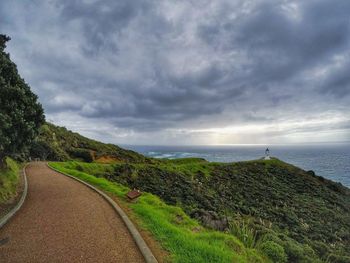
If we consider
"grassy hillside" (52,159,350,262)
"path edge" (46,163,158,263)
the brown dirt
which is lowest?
"grassy hillside" (52,159,350,262)

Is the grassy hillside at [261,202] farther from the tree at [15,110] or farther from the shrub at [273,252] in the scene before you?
the tree at [15,110]

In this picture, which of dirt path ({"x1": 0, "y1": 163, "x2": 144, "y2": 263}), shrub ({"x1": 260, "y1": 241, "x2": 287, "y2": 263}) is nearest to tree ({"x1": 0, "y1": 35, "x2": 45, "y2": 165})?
dirt path ({"x1": 0, "y1": 163, "x2": 144, "y2": 263})

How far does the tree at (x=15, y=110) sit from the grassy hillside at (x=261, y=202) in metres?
8.92

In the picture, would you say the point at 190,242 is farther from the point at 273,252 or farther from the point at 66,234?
the point at 66,234

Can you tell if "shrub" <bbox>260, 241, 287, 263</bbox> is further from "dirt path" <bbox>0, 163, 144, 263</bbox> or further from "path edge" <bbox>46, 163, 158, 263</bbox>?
"dirt path" <bbox>0, 163, 144, 263</bbox>

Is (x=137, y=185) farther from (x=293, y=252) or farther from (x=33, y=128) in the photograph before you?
(x=293, y=252)

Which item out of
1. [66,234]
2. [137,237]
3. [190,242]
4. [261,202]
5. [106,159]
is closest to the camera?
[190,242]

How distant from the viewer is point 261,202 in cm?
2856

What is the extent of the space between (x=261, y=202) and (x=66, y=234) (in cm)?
2453

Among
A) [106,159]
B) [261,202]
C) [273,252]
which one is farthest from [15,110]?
[106,159]

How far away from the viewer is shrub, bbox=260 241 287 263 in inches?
334

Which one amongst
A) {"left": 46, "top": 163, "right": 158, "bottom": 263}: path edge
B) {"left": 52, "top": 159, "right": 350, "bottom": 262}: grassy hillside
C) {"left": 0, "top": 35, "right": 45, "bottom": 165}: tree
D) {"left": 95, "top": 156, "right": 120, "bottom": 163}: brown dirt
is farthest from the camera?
{"left": 95, "top": 156, "right": 120, "bottom": 163}: brown dirt

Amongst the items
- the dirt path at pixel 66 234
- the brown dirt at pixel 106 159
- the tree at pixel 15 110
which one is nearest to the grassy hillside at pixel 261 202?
the dirt path at pixel 66 234

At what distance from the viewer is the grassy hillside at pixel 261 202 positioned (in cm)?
1133
